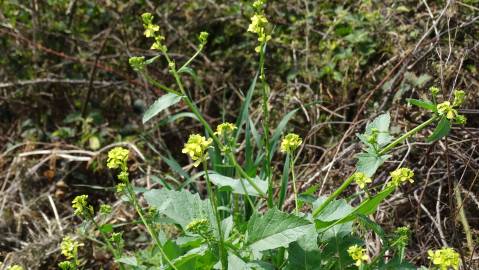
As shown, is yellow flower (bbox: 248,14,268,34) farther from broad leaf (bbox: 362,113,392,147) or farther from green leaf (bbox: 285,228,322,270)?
green leaf (bbox: 285,228,322,270)

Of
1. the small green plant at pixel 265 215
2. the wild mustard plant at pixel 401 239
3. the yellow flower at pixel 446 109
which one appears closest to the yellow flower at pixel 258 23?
the small green plant at pixel 265 215

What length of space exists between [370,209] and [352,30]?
6.24 ft

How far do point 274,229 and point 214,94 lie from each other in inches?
84.4

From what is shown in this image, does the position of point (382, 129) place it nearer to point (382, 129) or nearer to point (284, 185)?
point (382, 129)

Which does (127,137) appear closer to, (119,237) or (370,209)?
(119,237)

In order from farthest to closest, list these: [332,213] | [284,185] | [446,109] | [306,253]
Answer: [284,185]
[332,213]
[306,253]
[446,109]

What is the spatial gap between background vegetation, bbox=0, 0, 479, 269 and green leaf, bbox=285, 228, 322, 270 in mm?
658

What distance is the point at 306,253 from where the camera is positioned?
1809mm

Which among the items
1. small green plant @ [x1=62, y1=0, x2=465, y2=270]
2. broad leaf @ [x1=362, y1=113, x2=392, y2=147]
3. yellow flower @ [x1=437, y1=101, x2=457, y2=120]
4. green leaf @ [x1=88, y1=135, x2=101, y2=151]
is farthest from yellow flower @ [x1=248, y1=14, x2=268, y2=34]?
green leaf @ [x1=88, y1=135, x2=101, y2=151]

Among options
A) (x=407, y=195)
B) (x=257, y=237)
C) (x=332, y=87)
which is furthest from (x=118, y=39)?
(x=257, y=237)

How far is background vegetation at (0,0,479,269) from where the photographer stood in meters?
2.71

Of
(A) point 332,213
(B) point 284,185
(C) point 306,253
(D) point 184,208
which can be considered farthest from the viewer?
(B) point 284,185

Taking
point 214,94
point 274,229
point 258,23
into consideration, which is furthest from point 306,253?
point 214,94

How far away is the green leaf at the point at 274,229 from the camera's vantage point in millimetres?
1721
